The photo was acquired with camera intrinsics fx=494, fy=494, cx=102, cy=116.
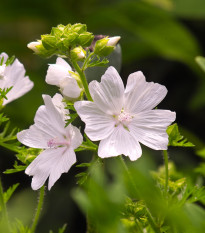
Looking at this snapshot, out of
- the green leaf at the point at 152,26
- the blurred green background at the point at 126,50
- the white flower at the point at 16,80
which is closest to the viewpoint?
the white flower at the point at 16,80

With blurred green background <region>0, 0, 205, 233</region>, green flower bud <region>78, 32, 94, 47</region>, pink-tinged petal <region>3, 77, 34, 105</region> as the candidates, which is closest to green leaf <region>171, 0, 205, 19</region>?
blurred green background <region>0, 0, 205, 233</region>

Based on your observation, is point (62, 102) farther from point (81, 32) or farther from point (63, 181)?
point (63, 181)

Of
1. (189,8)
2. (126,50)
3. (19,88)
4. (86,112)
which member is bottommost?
(126,50)

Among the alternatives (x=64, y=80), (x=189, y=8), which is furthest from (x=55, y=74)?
(x=189, y=8)

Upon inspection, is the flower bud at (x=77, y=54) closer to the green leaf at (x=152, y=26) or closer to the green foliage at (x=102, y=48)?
the green foliage at (x=102, y=48)

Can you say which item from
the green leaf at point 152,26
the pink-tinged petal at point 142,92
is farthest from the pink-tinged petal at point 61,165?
the green leaf at point 152,26

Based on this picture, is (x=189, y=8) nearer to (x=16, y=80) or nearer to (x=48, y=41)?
(x=16, y=80)

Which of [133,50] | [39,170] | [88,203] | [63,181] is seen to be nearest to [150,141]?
[39,170]
